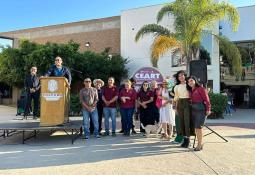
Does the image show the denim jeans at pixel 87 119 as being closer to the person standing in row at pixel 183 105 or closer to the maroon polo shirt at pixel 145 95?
the maroon polo shirt at pixel 145 95

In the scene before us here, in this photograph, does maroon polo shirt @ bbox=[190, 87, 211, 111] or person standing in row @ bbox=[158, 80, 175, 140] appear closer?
maroon polo shirt @ bbox=[190, 87, 211, 111]

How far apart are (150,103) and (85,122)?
2175 millimetres

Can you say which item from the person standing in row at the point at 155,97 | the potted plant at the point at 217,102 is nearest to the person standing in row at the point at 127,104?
the person standing in row at the point at 155,97

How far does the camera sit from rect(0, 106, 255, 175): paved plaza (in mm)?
7402

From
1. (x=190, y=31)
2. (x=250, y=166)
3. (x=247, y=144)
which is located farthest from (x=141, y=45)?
(x=250, y=166)

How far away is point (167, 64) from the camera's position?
2798 centimetres

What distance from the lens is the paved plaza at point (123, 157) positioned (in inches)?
291

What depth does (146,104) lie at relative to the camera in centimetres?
1216

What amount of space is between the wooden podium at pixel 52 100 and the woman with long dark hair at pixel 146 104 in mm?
2614

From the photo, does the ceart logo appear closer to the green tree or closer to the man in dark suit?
the man in dark suit

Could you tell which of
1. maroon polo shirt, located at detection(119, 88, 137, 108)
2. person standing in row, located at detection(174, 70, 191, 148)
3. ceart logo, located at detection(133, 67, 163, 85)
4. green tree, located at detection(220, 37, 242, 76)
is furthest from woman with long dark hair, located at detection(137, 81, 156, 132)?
green tree, located at detection(220, 37, 242, 76)

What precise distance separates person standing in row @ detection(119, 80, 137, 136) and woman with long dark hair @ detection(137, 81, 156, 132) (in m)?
0.23

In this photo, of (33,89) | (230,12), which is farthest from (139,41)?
(33,89)

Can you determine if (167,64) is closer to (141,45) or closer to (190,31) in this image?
(141,45)
